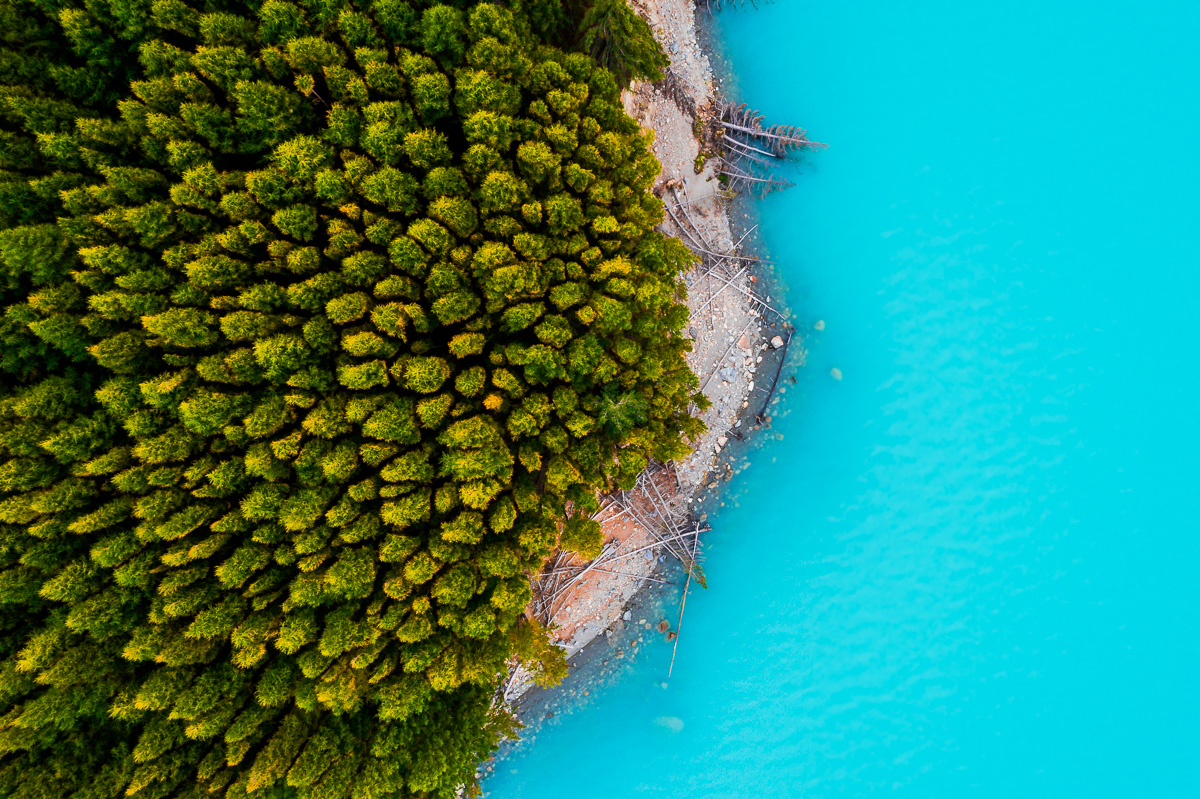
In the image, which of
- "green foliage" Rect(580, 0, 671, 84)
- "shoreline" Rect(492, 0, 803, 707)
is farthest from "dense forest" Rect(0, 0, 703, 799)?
"shoreline" Rect(492, 0, 803, 707)

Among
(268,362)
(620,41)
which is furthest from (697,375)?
(268,362)

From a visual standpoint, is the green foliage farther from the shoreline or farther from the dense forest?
the shoreline

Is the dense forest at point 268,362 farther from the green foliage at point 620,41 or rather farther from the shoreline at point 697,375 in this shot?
the shoreline at point 697,375

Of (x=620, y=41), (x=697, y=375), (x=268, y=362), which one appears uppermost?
(x=620, y=41)

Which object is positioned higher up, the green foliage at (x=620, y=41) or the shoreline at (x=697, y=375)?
the green foliage at (x=620, y=41)

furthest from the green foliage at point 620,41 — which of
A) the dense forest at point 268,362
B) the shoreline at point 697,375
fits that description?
the shoreline at point 697,375

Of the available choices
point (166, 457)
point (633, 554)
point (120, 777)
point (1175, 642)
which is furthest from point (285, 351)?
point (1175, 642)

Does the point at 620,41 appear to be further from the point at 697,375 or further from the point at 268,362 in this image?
the point at 268,362
